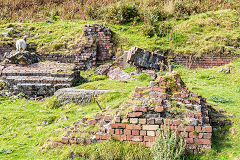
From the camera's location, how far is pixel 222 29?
11.1 meters

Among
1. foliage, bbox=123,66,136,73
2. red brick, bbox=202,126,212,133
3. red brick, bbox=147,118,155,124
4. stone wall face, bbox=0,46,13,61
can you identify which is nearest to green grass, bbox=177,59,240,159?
red brick, bbox=202,126,212,133

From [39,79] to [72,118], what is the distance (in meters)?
3.15

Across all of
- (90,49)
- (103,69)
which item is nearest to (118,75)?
(103,69)

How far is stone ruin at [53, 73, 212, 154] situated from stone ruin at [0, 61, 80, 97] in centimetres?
392

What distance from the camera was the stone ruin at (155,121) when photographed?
3.46 m

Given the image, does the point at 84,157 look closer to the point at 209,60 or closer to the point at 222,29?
the point at 209,60

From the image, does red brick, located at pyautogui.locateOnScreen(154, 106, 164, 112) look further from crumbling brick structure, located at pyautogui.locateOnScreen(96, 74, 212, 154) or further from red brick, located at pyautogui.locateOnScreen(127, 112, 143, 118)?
red brick, located at pyautogui.locateOnScreen(127, 112, 143, 118)

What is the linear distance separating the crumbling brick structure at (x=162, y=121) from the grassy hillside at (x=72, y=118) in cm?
19

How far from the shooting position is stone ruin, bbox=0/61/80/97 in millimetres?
7656

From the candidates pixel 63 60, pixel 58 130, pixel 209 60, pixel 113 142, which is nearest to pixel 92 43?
pixel 63 60

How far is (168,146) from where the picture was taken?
3141 millimetres

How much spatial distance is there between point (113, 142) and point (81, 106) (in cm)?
263

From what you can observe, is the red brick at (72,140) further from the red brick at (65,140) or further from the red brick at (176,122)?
the red brick at (176,122)

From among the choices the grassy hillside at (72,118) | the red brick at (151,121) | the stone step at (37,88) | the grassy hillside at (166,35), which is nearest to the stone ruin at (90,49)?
the grassy hillside at (166,35)
